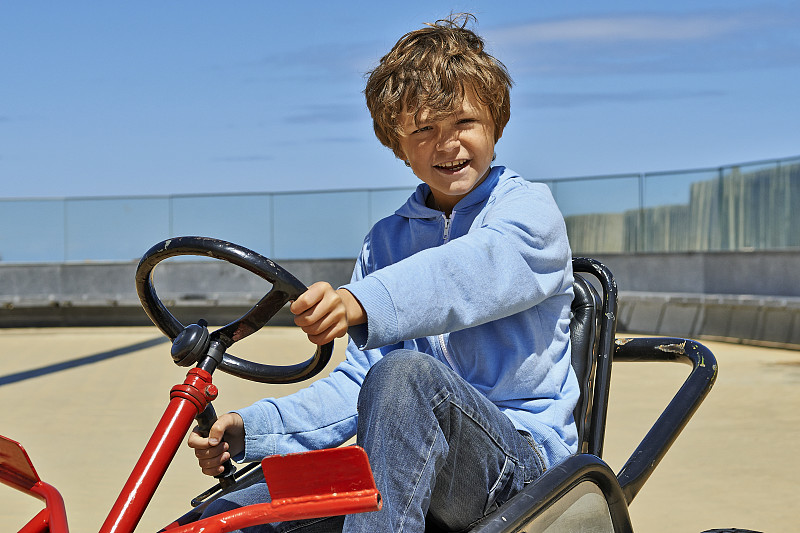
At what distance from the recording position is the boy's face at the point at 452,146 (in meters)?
1.90

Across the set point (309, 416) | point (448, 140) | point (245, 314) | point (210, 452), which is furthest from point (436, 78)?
point (210, 452)

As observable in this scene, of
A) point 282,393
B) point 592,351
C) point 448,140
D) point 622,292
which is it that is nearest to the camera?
point 448,140

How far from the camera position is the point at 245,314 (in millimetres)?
1592

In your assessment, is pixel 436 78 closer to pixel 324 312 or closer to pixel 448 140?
pixel 448 140

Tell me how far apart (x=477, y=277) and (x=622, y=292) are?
11.2 m

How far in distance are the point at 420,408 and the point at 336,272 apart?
12320mm

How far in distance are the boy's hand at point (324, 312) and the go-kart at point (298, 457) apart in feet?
0.32

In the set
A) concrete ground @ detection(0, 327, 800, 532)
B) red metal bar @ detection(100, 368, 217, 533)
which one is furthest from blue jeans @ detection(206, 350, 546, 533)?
concrete ground @ detection(0, 327, 800, 532)

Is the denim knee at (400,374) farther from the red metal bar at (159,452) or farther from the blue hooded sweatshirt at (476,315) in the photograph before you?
the red metal bar at (159,452)

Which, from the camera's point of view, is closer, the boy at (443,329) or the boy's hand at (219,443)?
the boy at (443,329)

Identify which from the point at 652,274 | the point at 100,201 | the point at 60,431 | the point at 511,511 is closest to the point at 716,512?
the point at 511,511

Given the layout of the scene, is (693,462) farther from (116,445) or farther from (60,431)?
(60,431)

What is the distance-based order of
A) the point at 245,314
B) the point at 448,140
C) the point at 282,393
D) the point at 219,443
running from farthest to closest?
the point at 282,393
the point at 448,140
the point at 219,443
the point at 245,314

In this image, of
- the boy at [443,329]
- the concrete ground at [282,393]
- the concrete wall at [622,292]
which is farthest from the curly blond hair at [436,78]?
the concrete wall at [622,292]
